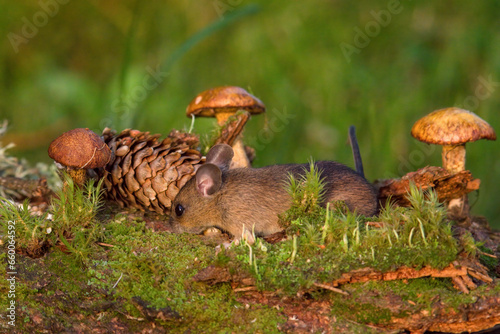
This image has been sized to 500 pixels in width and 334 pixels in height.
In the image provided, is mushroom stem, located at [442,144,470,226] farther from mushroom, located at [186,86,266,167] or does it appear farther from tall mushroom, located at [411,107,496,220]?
mushroom, located at [186,86,266,167]

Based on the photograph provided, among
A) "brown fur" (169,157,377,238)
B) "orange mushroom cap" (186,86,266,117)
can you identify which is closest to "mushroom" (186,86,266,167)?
"orange mushroom cap" (186,86,266,117)

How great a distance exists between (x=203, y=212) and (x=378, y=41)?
4.25 m

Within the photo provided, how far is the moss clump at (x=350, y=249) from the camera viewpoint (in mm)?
2861

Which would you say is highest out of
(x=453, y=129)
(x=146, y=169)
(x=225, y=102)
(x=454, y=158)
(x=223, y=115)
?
(x=225, y=102)

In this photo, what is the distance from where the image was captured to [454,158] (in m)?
4.30

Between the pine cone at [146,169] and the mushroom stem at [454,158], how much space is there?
2.01m

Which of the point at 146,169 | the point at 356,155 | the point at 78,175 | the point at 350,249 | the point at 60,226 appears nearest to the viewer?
the point at 350,249

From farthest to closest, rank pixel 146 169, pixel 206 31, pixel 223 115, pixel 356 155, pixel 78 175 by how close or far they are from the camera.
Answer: pixel 206 31 → pixel 223 115 → pixel 356 155 → pixel 146 169 → pixel 78 175

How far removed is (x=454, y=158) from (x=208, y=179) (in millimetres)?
2015

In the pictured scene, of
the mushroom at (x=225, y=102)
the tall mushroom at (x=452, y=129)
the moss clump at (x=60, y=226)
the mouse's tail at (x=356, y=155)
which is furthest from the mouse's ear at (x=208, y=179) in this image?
the tall mushroom at (x=452, y=129)

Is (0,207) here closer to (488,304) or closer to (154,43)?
(488,304)

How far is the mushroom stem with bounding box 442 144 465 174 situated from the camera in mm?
4262

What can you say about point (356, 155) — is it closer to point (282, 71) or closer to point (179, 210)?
point (179, 210)

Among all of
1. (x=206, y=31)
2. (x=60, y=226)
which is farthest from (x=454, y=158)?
(x=60, y=226)
